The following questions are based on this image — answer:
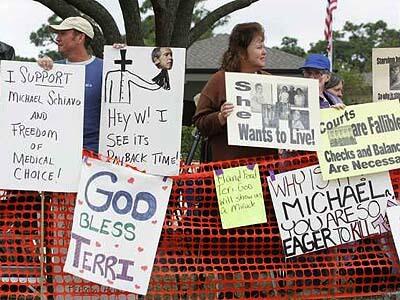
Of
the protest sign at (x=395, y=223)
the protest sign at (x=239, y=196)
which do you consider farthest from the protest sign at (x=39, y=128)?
the protest sign at (x=395, y=223)

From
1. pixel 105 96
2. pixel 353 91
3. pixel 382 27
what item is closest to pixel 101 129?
pixel 105 96

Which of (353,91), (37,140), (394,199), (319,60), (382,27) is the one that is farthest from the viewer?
(382,27)

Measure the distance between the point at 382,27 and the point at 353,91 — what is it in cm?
4445

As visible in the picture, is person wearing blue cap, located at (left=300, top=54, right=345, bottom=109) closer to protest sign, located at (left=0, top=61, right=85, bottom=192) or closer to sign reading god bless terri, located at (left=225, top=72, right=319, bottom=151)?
sign reading god bless terri, located at (left=225, top=72, right=319, bottom=151)

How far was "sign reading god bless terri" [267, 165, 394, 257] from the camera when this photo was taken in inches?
211

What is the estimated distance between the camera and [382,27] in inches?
3169

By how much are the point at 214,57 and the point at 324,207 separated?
768 inches

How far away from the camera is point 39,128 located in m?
5.12

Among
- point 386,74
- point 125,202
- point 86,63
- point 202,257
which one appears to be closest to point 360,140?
point 386,74

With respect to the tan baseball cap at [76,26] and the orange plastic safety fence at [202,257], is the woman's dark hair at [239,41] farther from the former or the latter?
the tan baseball cap at [76,26]

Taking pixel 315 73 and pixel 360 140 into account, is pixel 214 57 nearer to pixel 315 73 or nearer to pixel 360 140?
pixel 315 73

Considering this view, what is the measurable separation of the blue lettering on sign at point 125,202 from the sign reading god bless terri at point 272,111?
0.65m

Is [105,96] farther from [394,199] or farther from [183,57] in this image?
[394,199]

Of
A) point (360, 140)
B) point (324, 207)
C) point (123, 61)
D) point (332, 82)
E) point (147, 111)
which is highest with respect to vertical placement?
point (332, 82)
